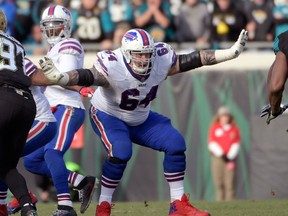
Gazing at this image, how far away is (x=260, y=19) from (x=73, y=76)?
664 centimetres

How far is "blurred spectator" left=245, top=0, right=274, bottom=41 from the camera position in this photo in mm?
14164

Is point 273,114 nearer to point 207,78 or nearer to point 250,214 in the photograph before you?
point 250,214

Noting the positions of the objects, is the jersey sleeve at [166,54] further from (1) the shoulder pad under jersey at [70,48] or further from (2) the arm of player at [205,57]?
(1) the shoulder pad under jersey at [70,48]

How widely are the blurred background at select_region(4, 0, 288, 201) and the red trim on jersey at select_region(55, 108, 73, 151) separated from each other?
16.3ft

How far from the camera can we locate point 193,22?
14.3 m

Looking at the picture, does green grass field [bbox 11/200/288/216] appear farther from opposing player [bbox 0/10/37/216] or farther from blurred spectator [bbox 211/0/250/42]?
blurred spectator [bbox 211/0/250/42]

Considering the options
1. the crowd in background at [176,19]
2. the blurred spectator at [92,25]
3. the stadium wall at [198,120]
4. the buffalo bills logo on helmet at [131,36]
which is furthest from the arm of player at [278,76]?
the blurred spectator at [92,25]

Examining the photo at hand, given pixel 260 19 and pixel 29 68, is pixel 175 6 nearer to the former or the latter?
pixel 260 19

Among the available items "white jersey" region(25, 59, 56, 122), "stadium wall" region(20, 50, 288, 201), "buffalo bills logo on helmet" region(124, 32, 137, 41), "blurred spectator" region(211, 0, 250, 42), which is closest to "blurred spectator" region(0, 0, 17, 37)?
"stadium wall" region(20, 50, 288, 201)

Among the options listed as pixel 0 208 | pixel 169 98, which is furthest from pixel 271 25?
pixel 0 208

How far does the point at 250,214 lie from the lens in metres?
8.93

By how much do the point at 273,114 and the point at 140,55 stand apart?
119 centimetres

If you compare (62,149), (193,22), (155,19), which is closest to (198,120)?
(193,22)

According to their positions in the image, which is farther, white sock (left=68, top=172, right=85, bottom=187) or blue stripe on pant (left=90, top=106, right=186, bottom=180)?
white sock (left=68, top=172, right=85, bottom=187)
